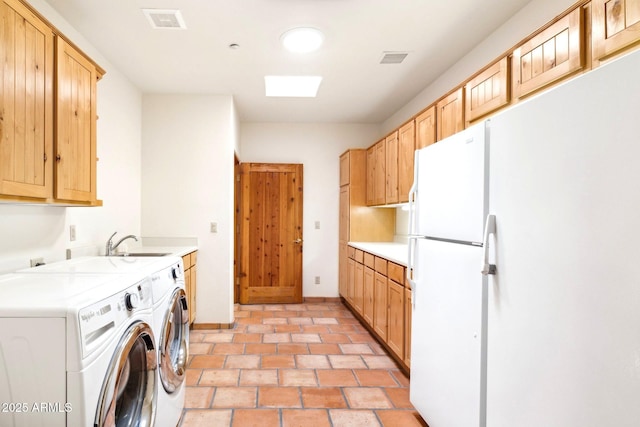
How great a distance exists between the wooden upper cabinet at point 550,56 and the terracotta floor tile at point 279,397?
2.36 metres

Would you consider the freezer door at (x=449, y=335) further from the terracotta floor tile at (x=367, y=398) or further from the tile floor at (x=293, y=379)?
the tile floor at (x=293, y=379)

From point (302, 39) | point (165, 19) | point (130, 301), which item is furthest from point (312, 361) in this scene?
point (165, 19)

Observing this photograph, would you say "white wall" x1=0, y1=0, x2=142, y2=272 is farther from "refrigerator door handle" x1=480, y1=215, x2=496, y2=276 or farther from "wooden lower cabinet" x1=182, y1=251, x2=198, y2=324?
"refrigerator door handle" x1=480, y1=215, x2=496, y2=276

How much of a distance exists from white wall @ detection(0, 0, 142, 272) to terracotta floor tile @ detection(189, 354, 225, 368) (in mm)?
1269

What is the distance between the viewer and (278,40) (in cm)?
269

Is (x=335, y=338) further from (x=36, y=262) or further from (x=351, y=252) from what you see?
(x=36, y=262)

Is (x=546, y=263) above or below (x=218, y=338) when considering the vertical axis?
above

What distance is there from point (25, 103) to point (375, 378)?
280cm

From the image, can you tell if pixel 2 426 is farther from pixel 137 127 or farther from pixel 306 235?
pixel 306 235

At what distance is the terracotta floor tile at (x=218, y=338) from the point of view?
352 cm

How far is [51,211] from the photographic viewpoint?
231 centimetres

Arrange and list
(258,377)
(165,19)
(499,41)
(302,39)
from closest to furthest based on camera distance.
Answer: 1. (165,19)
2. (499,41)
3. (302,39)
4. (258,377)

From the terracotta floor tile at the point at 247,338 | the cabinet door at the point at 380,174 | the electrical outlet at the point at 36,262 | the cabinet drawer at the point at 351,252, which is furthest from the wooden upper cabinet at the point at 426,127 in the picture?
the electrical outlet at the point at 36,262

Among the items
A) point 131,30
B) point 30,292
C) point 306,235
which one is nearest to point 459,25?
point 131,30
